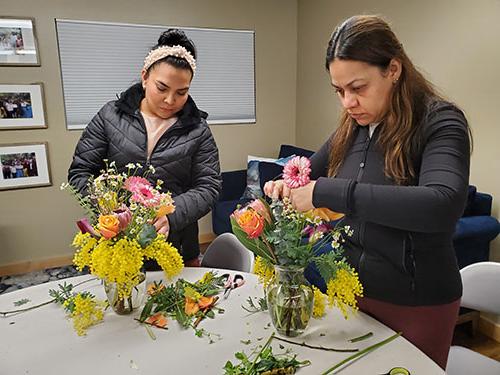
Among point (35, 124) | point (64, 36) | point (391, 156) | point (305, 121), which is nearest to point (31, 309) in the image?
point (391, 156)

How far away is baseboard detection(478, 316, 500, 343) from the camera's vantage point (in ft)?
7.99

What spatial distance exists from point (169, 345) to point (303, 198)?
0.50 meters

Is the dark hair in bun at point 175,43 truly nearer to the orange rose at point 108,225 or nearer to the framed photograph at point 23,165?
the orange rose at point 108,225

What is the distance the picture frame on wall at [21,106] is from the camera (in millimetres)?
3299

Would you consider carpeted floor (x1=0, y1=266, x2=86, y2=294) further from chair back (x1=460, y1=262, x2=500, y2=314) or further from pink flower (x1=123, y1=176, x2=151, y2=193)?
chair back (x1=460, y1=262, x2=500, y2=314)

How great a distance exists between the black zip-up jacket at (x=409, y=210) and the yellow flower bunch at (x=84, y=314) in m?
0.69

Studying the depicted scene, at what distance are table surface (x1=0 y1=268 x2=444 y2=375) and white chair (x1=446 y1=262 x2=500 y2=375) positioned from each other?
47 centimetres

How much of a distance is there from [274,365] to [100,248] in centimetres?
52

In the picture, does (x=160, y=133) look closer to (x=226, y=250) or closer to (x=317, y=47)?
(x=226, y=250)

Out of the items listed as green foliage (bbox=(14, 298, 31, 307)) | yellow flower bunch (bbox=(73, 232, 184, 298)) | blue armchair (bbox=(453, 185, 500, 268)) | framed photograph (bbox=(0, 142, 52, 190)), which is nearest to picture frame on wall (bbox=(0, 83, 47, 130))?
framed photograph (bbox=(0, 142, 52, 190))

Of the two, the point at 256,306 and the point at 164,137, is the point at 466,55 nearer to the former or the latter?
the point at 164,137

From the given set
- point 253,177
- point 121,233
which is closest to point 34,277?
point 253,177

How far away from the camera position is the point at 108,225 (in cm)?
105

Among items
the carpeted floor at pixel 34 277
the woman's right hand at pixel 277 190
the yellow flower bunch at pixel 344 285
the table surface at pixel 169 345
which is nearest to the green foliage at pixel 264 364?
the table surface at pixel 169 345
